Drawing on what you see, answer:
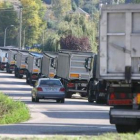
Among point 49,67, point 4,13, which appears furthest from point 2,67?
point 4,13

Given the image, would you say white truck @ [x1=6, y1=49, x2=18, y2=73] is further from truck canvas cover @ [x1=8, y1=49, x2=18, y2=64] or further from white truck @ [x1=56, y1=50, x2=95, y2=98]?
white truck @ [x1=56, y1=50, x2=95, y2=98]

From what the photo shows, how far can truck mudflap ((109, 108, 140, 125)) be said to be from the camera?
19453 mm

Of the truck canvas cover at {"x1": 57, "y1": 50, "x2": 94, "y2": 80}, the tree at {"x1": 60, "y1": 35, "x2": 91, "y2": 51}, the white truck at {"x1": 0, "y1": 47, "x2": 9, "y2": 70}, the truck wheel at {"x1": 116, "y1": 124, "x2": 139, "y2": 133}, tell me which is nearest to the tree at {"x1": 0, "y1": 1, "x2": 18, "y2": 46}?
the white truck at {"x1": 0, "y1": 47, "x2": 9, "y2": 70}

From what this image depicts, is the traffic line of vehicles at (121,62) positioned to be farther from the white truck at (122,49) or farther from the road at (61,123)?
the road at (61,123)

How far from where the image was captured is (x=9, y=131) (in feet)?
72.6

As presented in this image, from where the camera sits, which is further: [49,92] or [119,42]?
[49,92]

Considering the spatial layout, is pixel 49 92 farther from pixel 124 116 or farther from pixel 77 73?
pixel 124 116

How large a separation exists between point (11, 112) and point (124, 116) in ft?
33.5

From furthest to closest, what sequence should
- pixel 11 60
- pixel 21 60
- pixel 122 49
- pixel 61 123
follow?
pixel 11 60 → pixel 21 60 → pixel 61 123 → pixel 122 49

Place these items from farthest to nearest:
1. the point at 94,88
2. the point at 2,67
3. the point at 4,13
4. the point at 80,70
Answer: the point at 4,13, the point at 2,67, the point at 80,70, the point at 94,88

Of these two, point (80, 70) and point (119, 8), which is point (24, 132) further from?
point (80, 70)

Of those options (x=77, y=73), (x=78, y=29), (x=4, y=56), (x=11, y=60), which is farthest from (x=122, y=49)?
(x=78, y=29)

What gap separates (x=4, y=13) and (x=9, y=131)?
120 meters

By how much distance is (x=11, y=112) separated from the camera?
29094 millimetres
